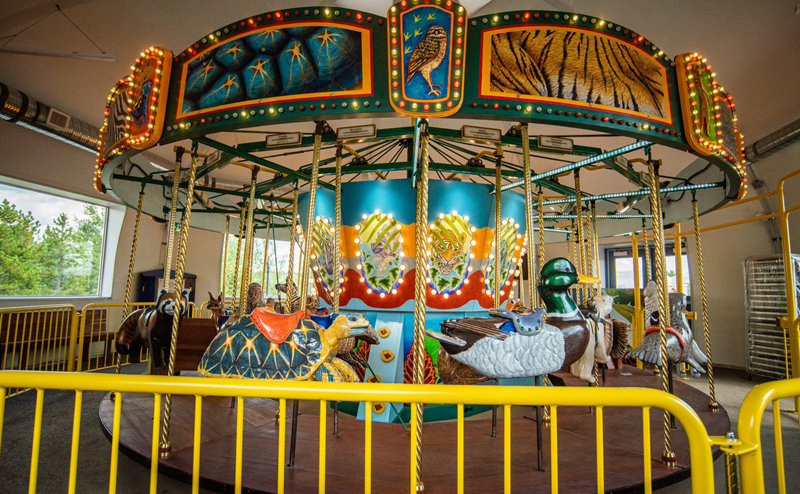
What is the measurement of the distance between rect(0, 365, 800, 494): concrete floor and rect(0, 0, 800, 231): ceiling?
4196 mm

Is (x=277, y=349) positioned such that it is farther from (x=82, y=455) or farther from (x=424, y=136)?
(x=82, y=455)

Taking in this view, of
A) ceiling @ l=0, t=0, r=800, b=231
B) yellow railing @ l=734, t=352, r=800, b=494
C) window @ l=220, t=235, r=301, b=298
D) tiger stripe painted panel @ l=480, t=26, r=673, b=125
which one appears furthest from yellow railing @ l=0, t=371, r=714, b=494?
window @ l=220, t=235, r=301, b=298

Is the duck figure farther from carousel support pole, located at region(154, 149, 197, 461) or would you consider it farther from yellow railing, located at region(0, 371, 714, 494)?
carousel support pole, located at region(154, 149, 197, 461)

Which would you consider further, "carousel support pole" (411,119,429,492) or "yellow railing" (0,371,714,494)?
"carousel support pole" (411,119,429,492)

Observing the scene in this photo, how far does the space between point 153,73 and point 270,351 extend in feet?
7.09

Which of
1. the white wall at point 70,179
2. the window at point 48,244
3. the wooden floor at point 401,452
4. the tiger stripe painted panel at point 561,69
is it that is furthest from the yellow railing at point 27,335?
the tiger stripe painted panel at point 561,69

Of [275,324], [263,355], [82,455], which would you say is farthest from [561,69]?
[82,455]

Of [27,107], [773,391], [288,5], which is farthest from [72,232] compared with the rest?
[773,391]

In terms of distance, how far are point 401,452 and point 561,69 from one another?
2.70m

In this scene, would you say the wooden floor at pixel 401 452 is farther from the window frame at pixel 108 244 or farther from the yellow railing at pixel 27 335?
the window frame at pixel 108 244

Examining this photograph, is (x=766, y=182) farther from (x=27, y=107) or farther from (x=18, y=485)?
(x=27, y=107)

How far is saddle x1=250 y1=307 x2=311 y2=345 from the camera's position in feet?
8.05

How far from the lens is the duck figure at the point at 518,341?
2.50 m

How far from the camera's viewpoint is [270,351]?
2432 millimetres
